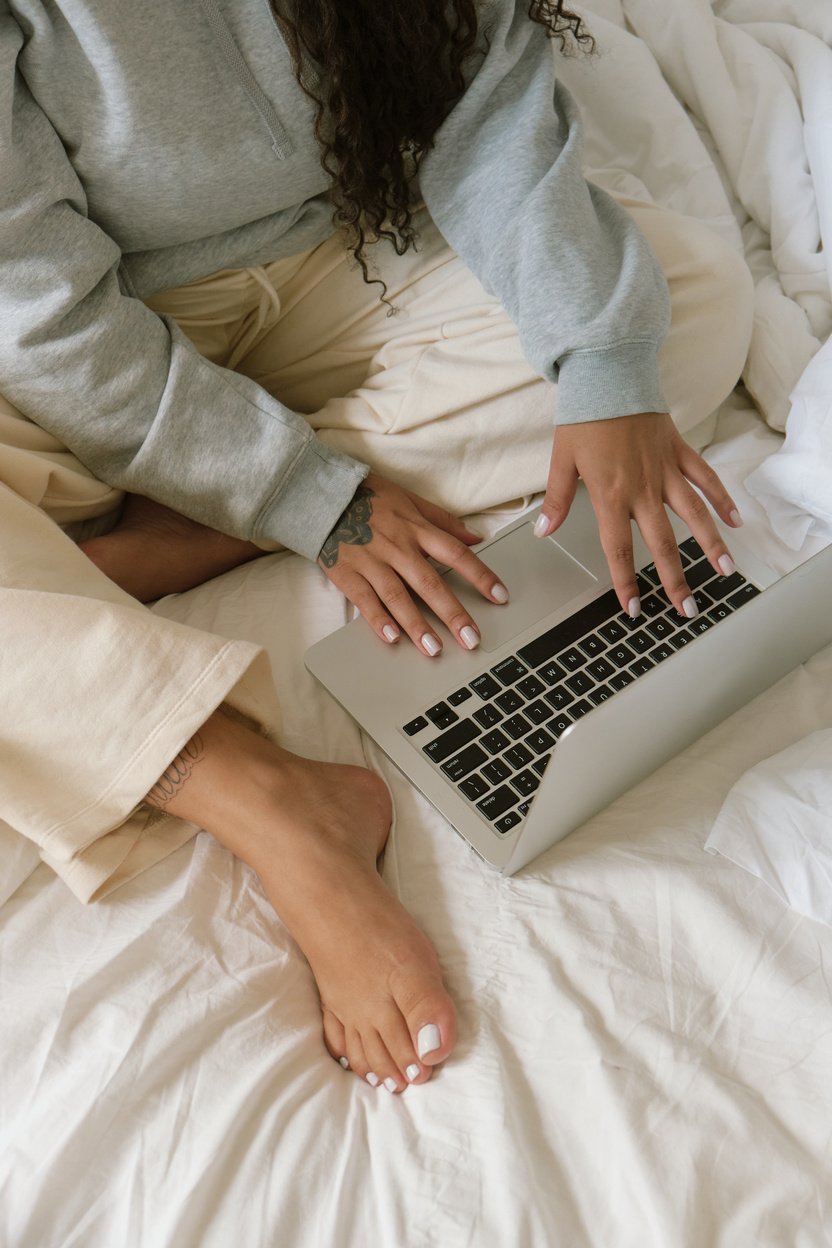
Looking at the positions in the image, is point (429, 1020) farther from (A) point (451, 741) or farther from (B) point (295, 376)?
(B) point (295, 376)

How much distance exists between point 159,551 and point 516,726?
383mm

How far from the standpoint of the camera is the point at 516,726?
2.62ft

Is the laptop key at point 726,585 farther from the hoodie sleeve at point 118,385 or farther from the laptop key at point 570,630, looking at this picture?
the hoodie sleeve at point 118,385

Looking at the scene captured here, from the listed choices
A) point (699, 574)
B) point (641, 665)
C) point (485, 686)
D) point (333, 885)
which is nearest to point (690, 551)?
point (699, 574)

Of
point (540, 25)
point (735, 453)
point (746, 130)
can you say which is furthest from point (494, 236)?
point (746, 130)

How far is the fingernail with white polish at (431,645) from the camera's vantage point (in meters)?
0.85

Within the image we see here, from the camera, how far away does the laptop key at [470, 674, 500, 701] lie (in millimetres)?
818

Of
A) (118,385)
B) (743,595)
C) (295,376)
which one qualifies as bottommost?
(743,595)

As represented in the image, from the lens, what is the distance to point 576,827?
78 centimetres

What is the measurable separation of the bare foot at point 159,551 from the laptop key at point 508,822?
391 mm

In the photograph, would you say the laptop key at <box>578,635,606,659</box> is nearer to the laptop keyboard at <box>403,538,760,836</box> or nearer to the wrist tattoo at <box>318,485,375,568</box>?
the laptop keyboard at <box>403,538,760,836</box>

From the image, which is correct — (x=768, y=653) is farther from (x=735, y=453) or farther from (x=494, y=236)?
(x=494, y=236)

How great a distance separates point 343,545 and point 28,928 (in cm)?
41

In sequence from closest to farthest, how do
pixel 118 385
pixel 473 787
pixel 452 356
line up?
1. pixel 473 787
2. pixel 118 385
3. pixel 452 356
